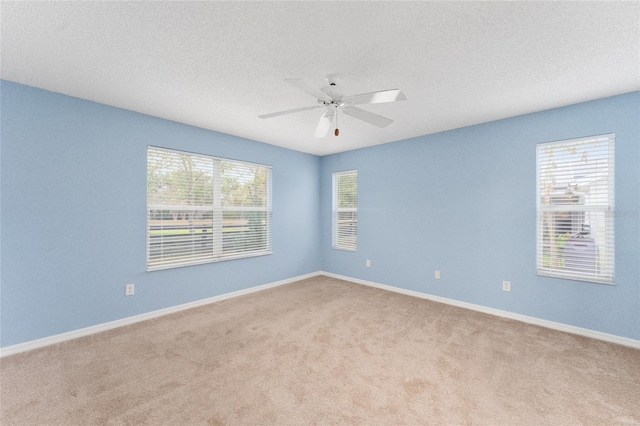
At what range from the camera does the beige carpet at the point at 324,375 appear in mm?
1658

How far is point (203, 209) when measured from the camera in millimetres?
3680

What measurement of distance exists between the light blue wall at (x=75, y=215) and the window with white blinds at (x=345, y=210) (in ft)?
8.43

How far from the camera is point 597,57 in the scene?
1.97 metres

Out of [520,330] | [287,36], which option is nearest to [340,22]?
[287,36]

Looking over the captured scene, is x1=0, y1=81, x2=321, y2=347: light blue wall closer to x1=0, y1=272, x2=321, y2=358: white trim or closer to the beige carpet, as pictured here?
x1=0, y1=272, x2=321, y2=358: white trim

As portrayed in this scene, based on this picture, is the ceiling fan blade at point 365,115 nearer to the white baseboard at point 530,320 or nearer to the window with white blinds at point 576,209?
the window with white blinds at point 576,209

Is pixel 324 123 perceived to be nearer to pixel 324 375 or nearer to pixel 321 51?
pixel 321 51

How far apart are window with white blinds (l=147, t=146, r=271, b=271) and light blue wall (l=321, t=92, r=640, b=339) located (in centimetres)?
181

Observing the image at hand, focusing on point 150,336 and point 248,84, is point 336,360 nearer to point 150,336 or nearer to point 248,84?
point 150,336

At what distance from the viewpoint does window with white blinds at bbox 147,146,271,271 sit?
10.7ft

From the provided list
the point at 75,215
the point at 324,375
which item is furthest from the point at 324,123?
the point at 75,215

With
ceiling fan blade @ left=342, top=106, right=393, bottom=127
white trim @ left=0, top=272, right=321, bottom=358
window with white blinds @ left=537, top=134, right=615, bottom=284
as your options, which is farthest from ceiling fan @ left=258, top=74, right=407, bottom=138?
white trim @ left=0, top=272, right=321, bottom=358

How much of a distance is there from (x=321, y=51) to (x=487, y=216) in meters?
2.94

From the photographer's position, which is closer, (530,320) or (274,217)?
(530,320)
